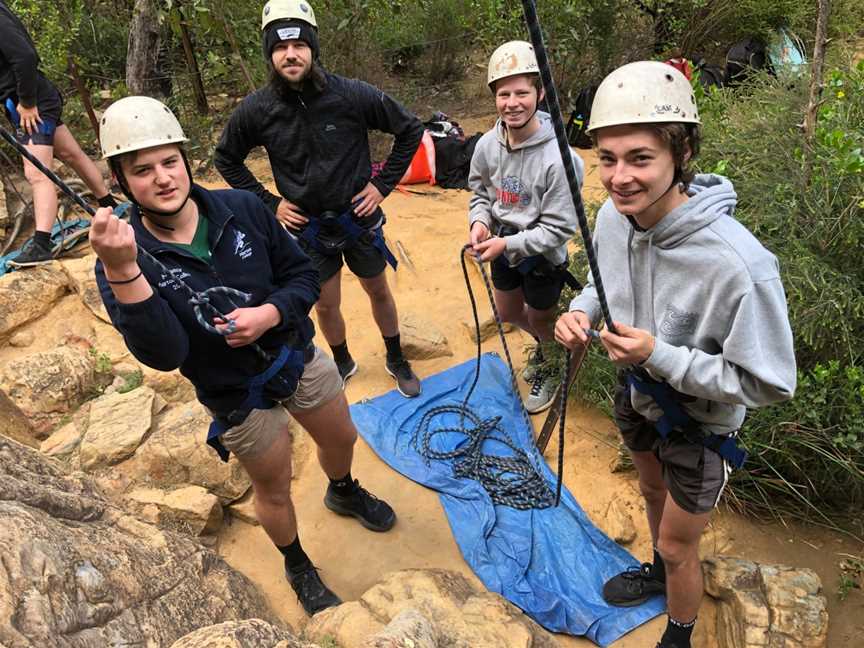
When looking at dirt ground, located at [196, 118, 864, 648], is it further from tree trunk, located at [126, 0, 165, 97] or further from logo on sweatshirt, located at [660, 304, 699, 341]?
tree trunk, located at [126, 0, 165, 97]

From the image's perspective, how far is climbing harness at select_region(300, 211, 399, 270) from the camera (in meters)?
2.88

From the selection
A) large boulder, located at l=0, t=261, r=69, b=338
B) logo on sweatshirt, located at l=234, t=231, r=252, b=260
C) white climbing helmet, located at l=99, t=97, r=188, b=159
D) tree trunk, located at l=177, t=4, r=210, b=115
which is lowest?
large boulder, located at l=0, t=261, r=69, b=338

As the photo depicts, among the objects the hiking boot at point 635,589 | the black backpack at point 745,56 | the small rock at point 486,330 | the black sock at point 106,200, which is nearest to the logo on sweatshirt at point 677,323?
the hiking boot at point 635,589

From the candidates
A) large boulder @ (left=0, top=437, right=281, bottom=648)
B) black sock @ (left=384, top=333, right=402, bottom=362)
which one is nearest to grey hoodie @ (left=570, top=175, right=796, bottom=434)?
large boulder @ (left=0, top=437, right=281, bottom=648)

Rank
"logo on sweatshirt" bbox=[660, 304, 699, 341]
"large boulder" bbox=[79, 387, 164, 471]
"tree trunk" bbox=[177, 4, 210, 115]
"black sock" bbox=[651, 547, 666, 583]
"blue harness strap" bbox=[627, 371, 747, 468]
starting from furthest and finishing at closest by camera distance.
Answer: "tree trunk" bbox=[177, 4, 210, 115] → "large boulder" bbox=[79, 387, 164, 471] → "black sock" bbox=[651, 547, 666, 583] → "blue harness strap" bbox=[627, 371, 747, 468] → "logo on sweatshirt" bbox=[660, 304, 699, 341]

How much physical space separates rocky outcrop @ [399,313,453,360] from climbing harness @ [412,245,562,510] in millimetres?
398

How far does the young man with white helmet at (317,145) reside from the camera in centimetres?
252

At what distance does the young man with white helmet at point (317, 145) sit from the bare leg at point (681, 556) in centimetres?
186

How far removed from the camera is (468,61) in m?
8.04

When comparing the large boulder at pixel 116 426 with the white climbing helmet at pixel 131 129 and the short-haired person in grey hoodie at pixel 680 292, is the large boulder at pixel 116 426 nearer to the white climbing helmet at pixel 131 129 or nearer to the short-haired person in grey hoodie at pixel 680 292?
the white climbing helmet at pixel 131 129

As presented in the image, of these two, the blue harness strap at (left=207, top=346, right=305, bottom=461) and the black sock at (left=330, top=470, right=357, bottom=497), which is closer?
the blue harness strap at (left=207, top=346, right=305, bottom=461)

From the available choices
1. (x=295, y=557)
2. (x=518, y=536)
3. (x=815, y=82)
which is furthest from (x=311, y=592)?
(x=815, y=82)

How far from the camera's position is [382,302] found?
3.29 metres

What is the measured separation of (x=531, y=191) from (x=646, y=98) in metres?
1.27
